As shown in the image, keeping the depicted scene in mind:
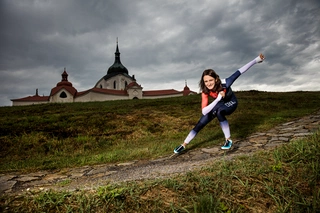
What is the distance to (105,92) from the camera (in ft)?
166

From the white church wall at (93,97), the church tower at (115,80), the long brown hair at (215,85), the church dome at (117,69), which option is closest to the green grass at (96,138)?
the long brown hair at (215,85)

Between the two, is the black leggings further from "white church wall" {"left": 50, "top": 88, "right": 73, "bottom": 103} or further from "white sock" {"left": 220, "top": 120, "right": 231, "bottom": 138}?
"white church wall" {"left": 50, "top": 88, "right": 73, "bottom": 103}

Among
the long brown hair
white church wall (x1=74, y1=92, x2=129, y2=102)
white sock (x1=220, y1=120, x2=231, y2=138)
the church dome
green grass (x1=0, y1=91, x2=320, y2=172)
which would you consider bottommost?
green grass (x1=0, y1=91, x2=320, y2=172)

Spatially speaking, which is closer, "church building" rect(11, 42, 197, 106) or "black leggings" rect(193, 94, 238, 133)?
"black leggings" rect(193, 94, 238, 133)

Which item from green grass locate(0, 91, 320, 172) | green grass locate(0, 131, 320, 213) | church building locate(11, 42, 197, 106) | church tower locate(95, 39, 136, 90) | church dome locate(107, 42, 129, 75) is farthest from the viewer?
church dome locate(107, 42, 129, 75)

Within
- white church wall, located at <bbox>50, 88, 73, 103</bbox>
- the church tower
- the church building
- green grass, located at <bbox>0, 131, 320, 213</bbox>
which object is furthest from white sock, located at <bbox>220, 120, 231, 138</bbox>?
the church tower

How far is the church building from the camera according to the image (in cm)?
5044

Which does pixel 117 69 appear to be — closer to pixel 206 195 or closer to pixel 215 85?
pixel 215 85

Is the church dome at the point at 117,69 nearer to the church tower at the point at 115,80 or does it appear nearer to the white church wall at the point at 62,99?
the church tower at the point at 115,80

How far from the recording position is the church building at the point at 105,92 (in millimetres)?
50438

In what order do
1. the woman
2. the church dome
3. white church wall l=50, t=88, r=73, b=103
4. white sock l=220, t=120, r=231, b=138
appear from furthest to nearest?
1. the church dome
2. white church wall l=50, t=88, r=73, b=103
3. white sock l=220, t=120, r=231, b=138
4. the woman

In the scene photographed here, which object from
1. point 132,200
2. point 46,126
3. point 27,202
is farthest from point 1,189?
point 46,126

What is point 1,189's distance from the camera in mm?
2809

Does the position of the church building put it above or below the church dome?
below
